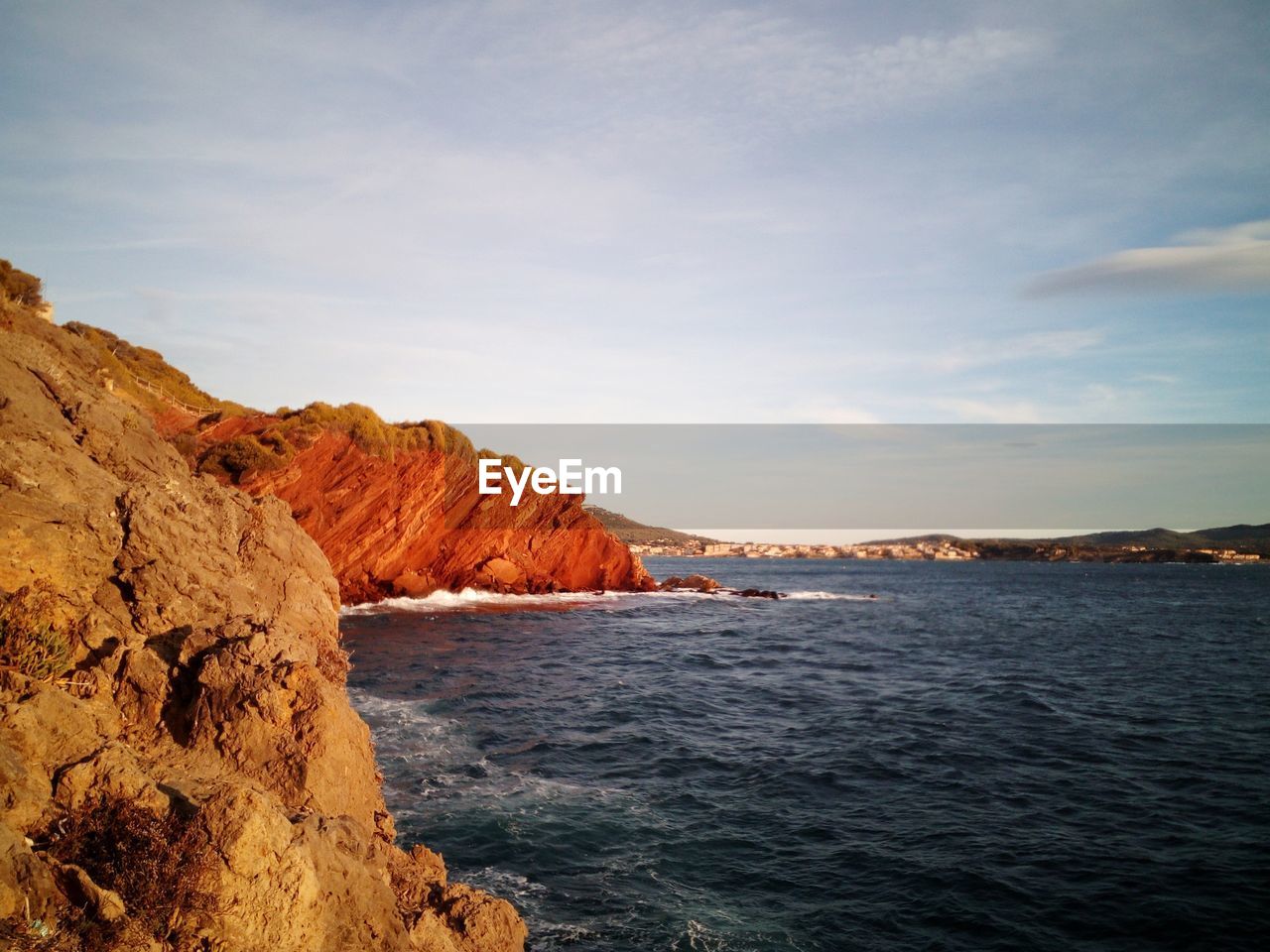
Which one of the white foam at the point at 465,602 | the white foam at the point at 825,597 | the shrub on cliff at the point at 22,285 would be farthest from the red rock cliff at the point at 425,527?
the white foam at the point at 825,597

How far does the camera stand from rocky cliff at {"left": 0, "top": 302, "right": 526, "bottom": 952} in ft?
16.5

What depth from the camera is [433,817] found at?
13.3 meters

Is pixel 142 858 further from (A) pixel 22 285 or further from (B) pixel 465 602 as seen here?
(B) pixel 465 602

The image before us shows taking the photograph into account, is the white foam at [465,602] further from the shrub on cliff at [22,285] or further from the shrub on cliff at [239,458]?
the shrub on cliff at [22,285]

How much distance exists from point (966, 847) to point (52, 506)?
1490 cm

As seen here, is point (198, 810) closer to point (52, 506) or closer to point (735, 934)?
point (52, 506)

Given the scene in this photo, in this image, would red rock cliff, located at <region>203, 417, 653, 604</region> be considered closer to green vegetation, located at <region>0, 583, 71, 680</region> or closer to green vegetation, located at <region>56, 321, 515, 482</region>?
Answer: green vegetation, located at <region>56, 321, 515, 482</region>

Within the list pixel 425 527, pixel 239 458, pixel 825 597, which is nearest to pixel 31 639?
pixel 239 458

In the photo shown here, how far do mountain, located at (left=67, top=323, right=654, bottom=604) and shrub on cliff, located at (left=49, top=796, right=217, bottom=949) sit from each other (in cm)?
2707

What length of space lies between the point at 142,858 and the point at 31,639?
2.84m

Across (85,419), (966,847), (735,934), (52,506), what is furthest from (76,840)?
(966,847)

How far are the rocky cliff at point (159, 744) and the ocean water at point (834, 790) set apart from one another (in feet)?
13.2

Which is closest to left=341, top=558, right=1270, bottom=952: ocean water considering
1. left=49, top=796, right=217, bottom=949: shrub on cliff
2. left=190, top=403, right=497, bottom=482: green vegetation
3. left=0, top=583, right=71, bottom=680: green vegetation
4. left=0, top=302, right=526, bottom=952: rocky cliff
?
left=0, top=302, right=526, bottom=952: rocky cliff

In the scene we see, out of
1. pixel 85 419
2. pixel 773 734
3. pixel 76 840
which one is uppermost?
pixel 85 419
